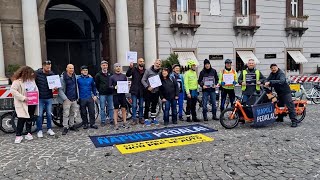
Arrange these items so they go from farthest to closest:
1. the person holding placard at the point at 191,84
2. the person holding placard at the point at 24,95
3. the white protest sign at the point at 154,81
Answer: the person holding placard at the point at 191,84 → the white protest sign at the point at 154,81 → the person holding placard at the point at 24,95

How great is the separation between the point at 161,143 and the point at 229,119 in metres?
2.43

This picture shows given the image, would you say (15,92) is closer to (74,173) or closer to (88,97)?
(88,97)

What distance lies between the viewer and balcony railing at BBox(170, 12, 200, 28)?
709 inches

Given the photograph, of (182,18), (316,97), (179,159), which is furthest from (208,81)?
(182,18)

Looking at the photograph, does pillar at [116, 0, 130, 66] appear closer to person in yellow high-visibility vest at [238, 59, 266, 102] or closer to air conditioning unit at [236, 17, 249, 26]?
air conditioning unit at [236, 17, 249, 26]

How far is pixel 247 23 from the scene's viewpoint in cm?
2014

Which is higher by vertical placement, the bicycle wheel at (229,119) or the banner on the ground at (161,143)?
the bicycle wheel at (229,119)

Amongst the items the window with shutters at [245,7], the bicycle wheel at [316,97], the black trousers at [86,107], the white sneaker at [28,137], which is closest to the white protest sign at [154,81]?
the black trousers at [86,107]

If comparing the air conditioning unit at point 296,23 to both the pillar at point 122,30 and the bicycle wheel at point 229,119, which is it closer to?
the pillar at point 122,30

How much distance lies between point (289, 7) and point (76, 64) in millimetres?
16693

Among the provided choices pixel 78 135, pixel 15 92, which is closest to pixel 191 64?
pixel 78 135

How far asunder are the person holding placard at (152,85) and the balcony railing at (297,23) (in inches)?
646

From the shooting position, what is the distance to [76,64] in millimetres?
23688

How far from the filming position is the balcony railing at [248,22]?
1984cm
